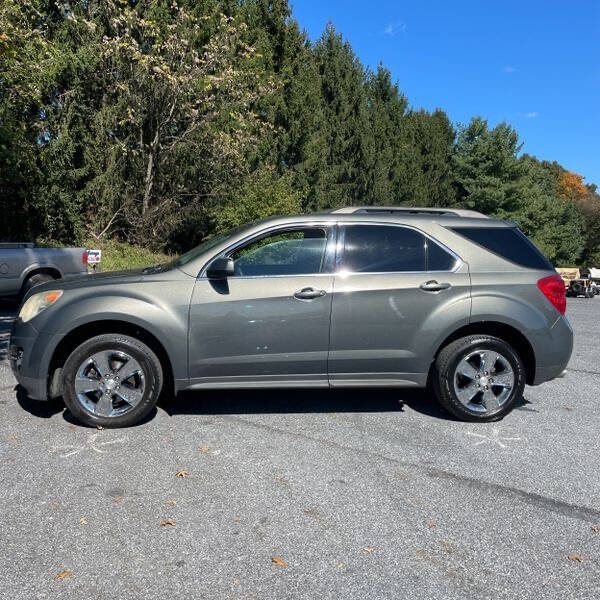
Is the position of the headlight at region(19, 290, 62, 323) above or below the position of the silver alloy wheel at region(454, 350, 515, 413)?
above

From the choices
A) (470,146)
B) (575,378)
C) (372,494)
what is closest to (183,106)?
(575,378)

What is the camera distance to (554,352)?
193 inches

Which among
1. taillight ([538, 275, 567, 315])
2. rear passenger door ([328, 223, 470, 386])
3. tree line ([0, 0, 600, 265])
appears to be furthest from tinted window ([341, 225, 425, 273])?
tree line ([0, 0, 600, 265])

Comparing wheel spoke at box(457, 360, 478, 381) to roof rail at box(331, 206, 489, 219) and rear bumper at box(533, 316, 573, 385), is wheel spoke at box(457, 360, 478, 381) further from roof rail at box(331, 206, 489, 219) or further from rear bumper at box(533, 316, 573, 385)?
roof rail at box(331, 206, 489, 219)

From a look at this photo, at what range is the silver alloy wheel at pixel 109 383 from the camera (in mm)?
4473

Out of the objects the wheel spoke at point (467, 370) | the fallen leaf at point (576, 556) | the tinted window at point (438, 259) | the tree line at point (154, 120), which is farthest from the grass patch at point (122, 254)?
the fallen leaf at point (576, 556)

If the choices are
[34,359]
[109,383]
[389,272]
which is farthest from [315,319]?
[34,359]

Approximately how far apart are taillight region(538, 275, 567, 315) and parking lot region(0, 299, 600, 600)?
3.46 feet

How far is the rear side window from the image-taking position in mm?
5000

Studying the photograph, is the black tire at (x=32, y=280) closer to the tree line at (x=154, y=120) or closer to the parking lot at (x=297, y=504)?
the tree line at (x=154, y=120)

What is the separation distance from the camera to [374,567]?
9.14ft

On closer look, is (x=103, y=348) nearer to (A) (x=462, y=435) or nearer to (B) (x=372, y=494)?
(B) (x=372, y=494)

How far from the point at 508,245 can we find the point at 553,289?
0.53 m

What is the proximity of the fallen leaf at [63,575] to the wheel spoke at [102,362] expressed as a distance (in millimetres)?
1976
